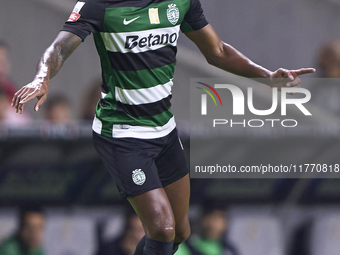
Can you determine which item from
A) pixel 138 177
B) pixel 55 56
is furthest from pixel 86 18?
pixel 138 177

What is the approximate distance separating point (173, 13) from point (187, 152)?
2.15m

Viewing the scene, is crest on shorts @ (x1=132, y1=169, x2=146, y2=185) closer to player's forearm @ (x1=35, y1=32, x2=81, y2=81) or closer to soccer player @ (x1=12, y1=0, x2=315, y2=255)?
soccer player @ (x1=12, y1=0, x2=315, y2=255)

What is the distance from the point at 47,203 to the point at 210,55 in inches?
86.9

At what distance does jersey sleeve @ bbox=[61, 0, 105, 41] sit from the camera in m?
3.45

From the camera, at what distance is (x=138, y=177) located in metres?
3.60

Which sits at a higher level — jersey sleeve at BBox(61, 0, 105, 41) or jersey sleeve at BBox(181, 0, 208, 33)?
jersey sleeve at BBox(61, 0, 105, 41)

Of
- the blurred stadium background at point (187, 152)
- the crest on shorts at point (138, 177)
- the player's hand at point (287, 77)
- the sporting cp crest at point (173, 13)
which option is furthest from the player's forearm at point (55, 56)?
the blurred stadium background at point (187, 152)

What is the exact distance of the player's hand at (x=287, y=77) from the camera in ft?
13.2

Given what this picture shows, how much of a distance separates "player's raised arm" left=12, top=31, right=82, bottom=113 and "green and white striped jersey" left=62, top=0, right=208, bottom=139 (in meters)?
0.09

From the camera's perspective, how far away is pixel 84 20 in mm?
3467

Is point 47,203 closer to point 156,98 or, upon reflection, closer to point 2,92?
point 2,92

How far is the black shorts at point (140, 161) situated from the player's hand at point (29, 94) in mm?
725

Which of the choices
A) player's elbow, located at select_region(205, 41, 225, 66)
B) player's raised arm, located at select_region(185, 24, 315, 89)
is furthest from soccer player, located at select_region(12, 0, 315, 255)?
player's elbow, located at select_region(205, 41, 225, 66)

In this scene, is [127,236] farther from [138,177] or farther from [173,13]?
[173,13]
